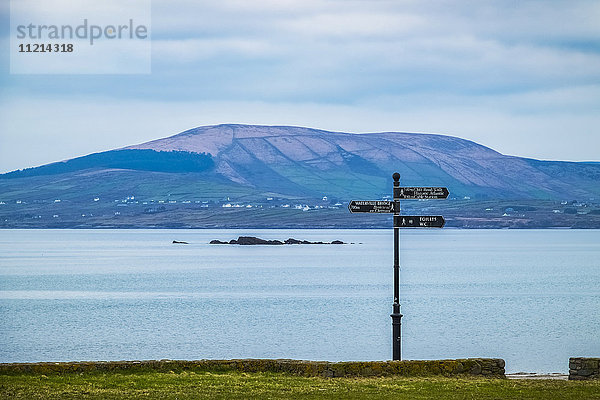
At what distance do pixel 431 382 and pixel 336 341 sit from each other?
27.4 m

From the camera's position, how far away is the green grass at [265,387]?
1417cm

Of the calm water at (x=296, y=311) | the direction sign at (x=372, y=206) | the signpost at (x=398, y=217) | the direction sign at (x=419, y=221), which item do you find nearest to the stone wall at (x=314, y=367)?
the signpost at (x=398, y=217)

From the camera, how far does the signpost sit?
61.0 ft

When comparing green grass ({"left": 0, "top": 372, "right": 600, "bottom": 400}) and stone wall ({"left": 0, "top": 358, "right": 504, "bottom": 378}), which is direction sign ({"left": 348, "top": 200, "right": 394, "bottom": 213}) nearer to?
stone wall ({"left": 0, "top": 358, "right": 504, "bottom": 378})

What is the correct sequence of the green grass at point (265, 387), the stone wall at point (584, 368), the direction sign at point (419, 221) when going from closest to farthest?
the green grass at point (265, 387) → the stone wall at point (584, 368) → the direction sign at point (419, 221)

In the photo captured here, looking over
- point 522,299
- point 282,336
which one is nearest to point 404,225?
point 282,336

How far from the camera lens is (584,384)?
607 inches

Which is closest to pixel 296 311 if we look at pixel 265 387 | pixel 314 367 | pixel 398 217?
pixel 398 217

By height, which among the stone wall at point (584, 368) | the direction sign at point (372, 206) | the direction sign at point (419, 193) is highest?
the direction sign at point (419, 193)

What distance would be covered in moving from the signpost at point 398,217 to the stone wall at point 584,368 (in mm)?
3448

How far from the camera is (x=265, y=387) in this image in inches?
590

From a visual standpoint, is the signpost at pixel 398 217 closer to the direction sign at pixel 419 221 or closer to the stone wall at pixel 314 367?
the direction sign at pixel 419 221

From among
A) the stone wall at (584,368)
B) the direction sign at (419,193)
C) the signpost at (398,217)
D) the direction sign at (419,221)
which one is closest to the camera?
the stone wall at (584,368)

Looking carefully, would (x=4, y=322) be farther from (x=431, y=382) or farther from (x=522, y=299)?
(x=431, y=382)
